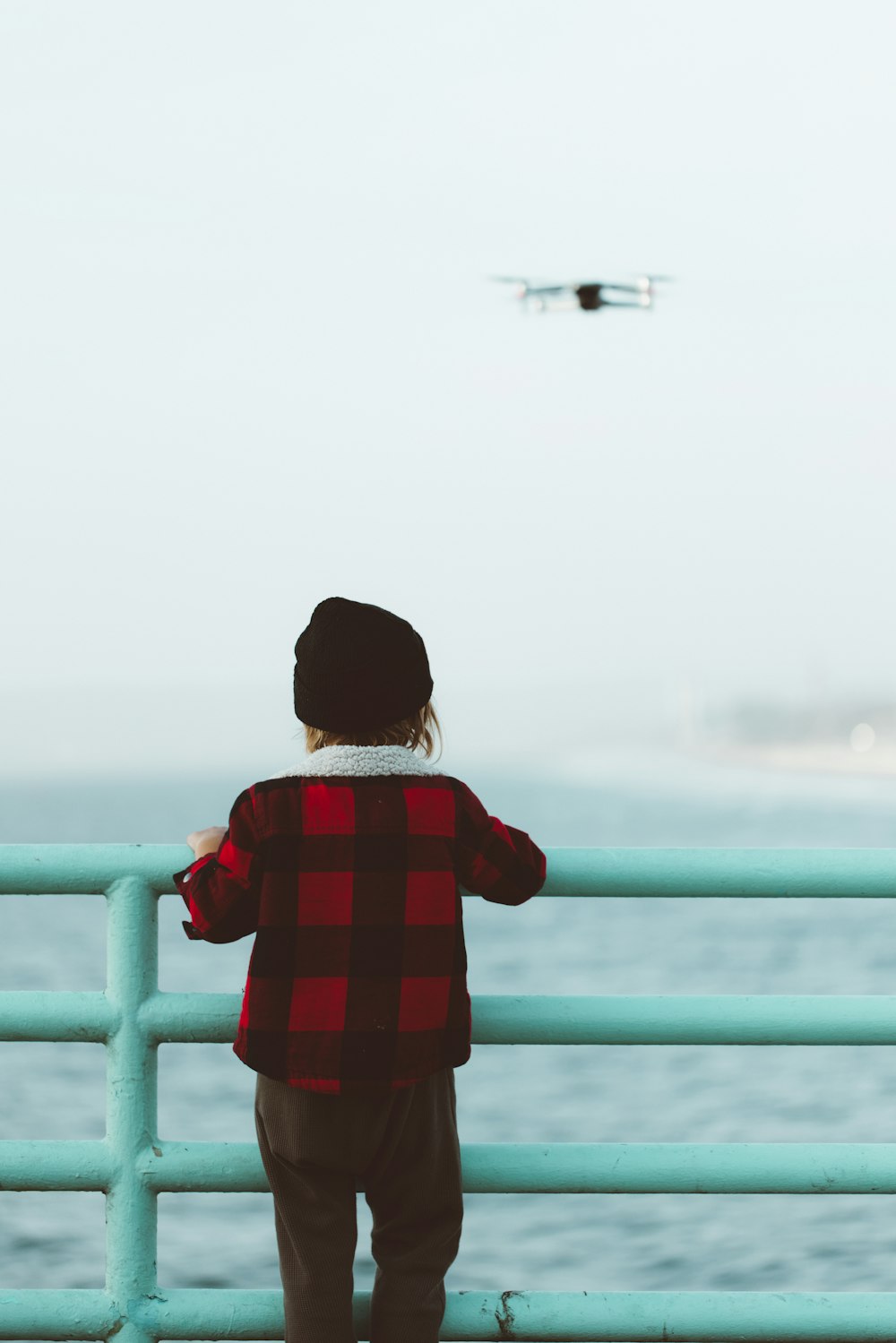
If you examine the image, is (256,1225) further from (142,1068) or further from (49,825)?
(49,825)

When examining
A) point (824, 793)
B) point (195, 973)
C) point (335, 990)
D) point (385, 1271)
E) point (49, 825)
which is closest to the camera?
point (335, 990)

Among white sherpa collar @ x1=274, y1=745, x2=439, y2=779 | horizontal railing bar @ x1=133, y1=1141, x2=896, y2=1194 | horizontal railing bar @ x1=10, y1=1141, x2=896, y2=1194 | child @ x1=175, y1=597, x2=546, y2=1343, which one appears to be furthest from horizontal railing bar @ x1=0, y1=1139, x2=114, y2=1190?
white sherpa collar @ x1=274, y1=745, x2=439, y2=779

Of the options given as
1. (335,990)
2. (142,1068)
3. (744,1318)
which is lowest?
(744,1318)

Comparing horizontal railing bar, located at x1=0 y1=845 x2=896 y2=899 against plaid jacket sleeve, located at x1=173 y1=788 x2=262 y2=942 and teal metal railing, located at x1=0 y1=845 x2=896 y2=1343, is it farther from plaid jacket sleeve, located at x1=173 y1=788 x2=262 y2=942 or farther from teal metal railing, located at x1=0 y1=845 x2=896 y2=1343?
plaid jacket sleeve, located at x1=173 y1=788 x2=262 y2=942

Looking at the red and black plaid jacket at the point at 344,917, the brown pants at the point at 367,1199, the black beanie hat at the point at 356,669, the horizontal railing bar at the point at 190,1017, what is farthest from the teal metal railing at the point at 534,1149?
the black beanie hat at the point at 356,669

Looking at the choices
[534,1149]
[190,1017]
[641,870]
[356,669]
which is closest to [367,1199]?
[534,1149]

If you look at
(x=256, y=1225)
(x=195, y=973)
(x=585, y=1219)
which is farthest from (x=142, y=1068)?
(x=195, y=973)

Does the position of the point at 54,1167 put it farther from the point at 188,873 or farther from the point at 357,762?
the point at 357,762
